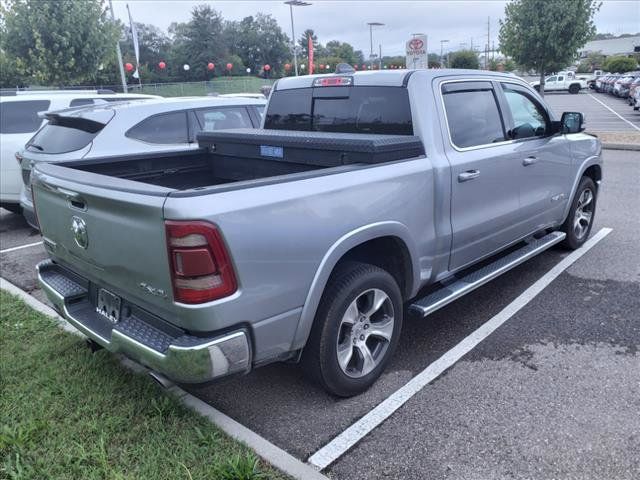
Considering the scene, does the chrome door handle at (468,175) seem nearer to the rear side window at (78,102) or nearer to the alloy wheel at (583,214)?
the alloy wheel at (583,214)

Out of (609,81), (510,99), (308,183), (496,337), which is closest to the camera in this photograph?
(308,183)

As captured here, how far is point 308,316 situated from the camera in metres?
2.83

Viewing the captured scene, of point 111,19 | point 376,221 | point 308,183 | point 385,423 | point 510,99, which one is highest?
point 111,19

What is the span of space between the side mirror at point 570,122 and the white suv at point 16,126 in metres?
5.79

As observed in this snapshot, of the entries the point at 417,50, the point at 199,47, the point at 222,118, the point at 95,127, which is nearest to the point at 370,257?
the point at 95,127

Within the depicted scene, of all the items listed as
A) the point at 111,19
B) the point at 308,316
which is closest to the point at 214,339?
the point at 308,316

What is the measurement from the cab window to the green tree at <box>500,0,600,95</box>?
14168 millimetres

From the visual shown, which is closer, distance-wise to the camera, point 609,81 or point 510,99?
point 510,99

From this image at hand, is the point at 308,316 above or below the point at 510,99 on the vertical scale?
below

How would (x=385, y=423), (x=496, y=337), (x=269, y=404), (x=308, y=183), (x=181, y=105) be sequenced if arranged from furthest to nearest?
(x=181, y=105) → (x=496, y=337) → (x=269, y=404) → (x=385, y=423) → (x=308, y=183)

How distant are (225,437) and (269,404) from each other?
0.46 metres

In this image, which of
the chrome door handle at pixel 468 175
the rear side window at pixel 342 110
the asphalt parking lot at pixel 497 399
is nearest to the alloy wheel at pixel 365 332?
the asphalt parking lot at pixel 497 399

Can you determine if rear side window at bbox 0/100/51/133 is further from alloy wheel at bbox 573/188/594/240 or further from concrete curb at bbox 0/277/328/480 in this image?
alloy wheel at bbox 573/188/594/240

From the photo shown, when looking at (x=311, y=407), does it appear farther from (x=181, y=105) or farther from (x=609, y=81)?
(x=609, y=81)
